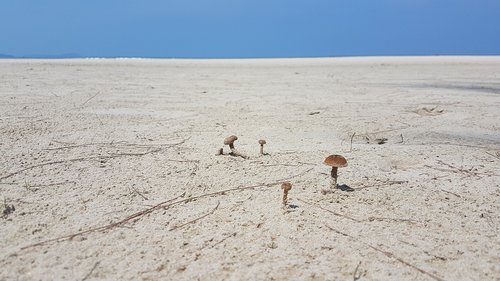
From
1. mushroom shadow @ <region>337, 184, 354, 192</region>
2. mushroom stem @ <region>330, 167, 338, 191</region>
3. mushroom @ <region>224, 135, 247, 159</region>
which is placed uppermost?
mushroom @ <region>224, 135, 247, 159</region>

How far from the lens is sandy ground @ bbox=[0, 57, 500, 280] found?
64.8 inches

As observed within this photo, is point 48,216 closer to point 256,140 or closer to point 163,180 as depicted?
point 163,180

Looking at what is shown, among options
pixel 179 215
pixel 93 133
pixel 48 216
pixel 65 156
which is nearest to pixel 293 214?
pixel 179 215

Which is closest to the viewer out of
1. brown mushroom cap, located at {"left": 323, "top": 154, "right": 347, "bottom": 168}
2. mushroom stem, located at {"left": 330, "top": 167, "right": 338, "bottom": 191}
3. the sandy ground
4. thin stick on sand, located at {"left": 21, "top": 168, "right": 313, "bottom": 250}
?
the sandy ground

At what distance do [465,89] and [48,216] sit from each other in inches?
303

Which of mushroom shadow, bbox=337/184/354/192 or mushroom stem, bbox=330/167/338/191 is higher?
mushroom stem, bbox=330/167/338/191

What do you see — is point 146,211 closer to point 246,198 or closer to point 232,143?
point 246,198

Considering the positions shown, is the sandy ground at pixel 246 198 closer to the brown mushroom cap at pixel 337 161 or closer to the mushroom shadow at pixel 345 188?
the mushroom shadow at pixel 345 188

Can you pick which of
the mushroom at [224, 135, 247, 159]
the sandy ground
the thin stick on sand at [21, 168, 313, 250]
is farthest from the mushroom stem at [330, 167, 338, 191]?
the mushroom at [224, 135, 247, 159]

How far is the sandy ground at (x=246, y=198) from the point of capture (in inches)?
64.8

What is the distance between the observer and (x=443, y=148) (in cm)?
325

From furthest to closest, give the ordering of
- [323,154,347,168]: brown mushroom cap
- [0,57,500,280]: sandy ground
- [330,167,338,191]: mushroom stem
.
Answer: [330,167,338,191]: mushroom stem < [323,154,347,168]: brown mushroom cap < [0,57,500,280]: sandy ground

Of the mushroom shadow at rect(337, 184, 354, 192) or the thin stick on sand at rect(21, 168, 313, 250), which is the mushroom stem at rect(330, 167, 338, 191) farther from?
the thin stick on sand at rect(21, 168, 313, 250)

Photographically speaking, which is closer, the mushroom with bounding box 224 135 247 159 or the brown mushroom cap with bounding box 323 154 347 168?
the brown mushroom cap with bounding box 323 154 347 168
